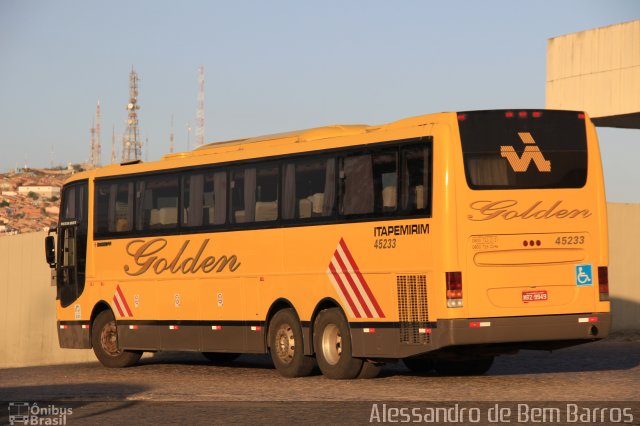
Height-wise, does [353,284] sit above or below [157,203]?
below

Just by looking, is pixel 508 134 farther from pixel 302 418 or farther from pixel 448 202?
pixel 302 418

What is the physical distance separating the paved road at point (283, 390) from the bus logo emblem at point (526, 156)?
2.83 meters

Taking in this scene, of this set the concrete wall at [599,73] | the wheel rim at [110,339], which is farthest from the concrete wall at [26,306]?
the concrete wall at [599,73]

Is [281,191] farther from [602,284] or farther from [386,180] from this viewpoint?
[602,284]

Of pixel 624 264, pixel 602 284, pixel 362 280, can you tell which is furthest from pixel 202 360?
pixel 624 264

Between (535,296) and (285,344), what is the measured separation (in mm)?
4480

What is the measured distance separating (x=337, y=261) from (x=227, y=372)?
13.0 ft

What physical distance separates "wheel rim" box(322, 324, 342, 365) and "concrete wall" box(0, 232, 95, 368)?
656 inches

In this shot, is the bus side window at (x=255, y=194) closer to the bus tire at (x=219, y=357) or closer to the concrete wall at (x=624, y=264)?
the bus tire at (x=219, y=357)

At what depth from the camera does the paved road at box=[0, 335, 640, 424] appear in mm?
15000

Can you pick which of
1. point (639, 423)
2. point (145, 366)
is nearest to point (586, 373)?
point (639, 423)

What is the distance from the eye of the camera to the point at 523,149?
59.8ft

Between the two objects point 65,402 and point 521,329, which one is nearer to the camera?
point 65,402

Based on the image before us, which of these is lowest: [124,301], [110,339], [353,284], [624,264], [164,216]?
[110,339]
